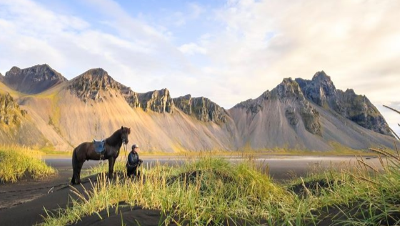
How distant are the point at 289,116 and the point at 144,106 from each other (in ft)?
227

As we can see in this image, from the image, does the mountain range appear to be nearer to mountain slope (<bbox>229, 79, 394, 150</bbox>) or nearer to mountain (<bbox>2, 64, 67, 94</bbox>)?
mountain (<bbox>2, 64, 67, 94</bbox>)

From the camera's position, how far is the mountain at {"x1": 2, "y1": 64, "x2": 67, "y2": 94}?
16000 cm

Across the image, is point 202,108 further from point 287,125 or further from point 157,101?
point 287,125

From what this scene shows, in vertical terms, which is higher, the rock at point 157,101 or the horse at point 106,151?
the rock at point 157,101

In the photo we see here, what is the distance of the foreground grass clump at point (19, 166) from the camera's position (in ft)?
62.4

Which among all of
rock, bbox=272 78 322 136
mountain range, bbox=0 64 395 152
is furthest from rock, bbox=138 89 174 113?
rock, bbox=272 78 322 136

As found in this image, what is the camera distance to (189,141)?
127 meters

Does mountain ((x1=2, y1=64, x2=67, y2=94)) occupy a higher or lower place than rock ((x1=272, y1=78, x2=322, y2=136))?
higher

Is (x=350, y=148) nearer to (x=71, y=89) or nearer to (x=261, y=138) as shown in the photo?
(x=261, y=138)

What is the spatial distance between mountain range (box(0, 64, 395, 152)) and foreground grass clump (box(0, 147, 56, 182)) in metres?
63.6

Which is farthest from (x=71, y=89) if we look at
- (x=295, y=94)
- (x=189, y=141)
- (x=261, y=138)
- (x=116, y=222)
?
(x=116, y=222)

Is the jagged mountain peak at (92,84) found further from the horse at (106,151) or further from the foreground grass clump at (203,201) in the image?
the foreground grass clump at (203,201)

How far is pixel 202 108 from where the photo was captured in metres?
149

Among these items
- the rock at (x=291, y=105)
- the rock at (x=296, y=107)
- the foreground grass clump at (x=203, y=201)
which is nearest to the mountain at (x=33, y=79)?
the rock at (x=291, y=105)
